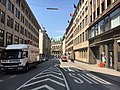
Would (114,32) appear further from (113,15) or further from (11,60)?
(11,60)

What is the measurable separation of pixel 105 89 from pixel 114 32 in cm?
1435

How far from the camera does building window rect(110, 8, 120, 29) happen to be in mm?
22531

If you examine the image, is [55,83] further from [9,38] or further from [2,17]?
[9,38]

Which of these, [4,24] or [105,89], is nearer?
[105,89]

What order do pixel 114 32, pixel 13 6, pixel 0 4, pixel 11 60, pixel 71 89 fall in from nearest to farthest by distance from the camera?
pixel 71 89, pixel 11 60, pixel 114 32, pixel 0 4, pixel 13 6

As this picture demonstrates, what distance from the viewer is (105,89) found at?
10695mm

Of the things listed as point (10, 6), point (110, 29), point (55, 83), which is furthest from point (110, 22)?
point (10, 6)

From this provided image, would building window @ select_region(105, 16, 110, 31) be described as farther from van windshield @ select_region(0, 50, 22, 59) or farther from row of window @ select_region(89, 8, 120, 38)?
van windshield @ select_region(0, 50, 22, 59)

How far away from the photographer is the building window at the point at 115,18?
22.5 metres

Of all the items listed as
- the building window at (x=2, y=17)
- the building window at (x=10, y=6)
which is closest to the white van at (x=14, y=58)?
the building window at (x=2, y=17)

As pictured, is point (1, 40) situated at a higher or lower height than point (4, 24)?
lower

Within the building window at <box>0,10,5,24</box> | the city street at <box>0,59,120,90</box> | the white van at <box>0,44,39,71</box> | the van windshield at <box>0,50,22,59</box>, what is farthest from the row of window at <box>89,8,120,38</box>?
the building window at <box>0,10,5,24</box>

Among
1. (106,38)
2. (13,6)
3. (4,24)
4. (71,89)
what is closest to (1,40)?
(4,24)

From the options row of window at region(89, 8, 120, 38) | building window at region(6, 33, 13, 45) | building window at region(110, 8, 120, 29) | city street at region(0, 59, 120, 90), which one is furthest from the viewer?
building window at region(6, 33, 13, 45)
